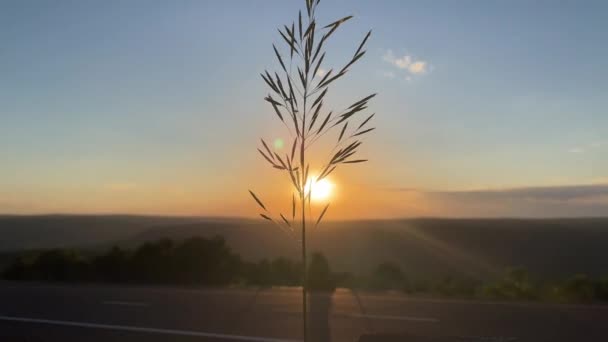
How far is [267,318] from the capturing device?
12.6m

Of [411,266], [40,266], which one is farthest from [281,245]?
[40,266]

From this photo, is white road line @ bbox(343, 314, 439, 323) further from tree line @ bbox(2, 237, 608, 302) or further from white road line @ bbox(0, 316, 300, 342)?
tree line @ bbox(2, 237, 608, 302)

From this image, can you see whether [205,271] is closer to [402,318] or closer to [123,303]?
[123,303]

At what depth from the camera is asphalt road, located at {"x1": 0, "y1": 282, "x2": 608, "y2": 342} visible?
1084cm

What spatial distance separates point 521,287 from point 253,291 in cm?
674

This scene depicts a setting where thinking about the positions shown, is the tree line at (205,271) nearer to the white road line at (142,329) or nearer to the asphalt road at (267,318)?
the asphalt road at (267,318)

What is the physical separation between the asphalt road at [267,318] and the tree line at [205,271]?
253 centimetres

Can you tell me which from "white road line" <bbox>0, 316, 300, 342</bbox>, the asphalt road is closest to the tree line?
the asphalt road

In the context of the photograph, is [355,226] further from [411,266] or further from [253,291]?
[253,291]

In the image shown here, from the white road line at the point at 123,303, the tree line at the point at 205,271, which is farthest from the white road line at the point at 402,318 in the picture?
the white road line at the point at 123,303

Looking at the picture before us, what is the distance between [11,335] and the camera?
36.4ft

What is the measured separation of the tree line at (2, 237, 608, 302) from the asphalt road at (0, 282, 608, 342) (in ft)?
8.30

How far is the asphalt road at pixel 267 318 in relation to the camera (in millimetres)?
10844

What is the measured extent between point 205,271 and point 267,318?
8.87m
